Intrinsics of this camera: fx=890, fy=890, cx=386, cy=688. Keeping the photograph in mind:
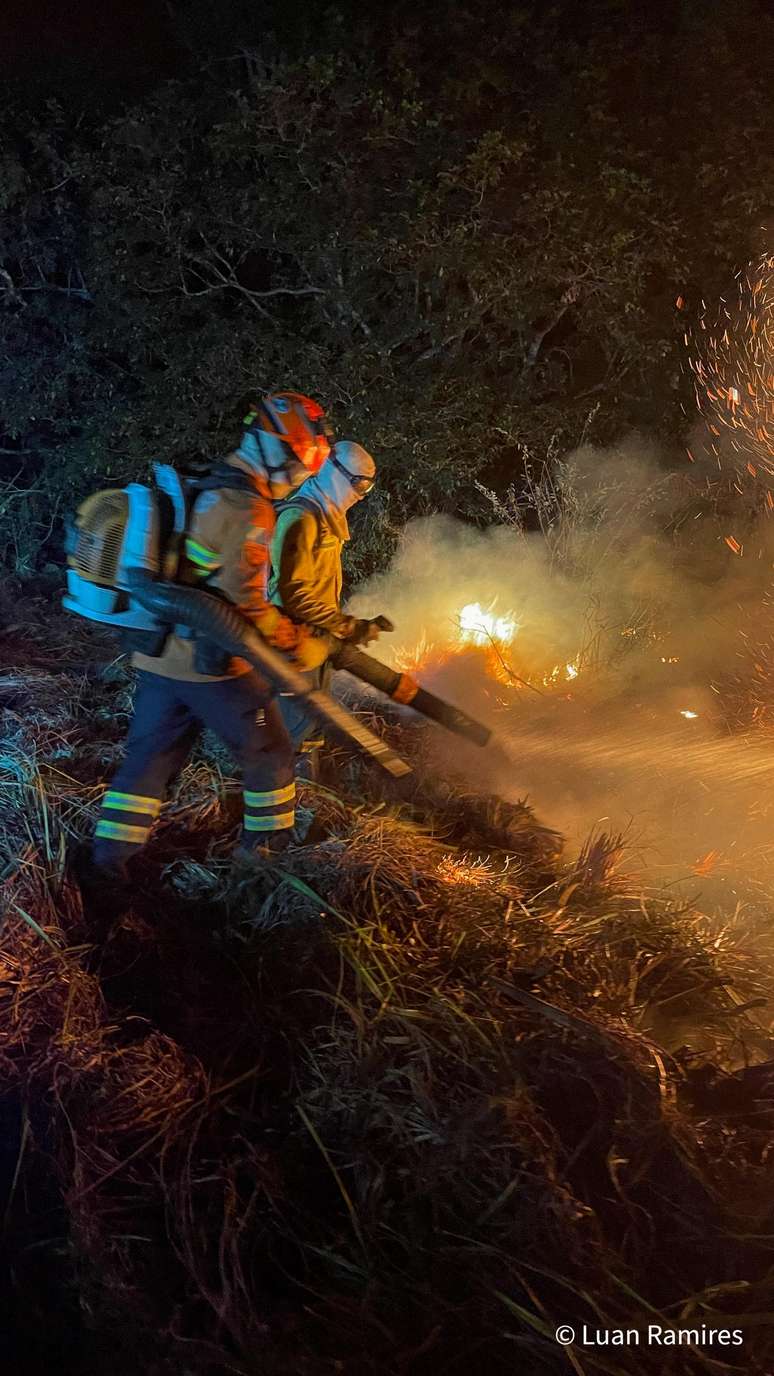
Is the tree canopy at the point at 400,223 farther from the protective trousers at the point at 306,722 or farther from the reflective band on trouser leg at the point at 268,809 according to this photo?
the reflective band on trouser leg at the point at 268,809

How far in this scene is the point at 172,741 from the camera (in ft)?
12.1

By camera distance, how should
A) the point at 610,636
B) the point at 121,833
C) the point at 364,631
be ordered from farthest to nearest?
the point at 610,636, the point at 364,631, the point at 121,833

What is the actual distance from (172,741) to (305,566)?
1.11 meters

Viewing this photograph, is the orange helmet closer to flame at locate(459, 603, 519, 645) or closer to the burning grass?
the burning grass

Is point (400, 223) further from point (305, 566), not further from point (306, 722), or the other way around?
point (306, 722)

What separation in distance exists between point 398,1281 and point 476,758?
340cm

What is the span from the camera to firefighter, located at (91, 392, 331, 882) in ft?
11.3

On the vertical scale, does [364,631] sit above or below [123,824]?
above

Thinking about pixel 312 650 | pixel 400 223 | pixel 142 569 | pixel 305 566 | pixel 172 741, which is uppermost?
pixel 400 223

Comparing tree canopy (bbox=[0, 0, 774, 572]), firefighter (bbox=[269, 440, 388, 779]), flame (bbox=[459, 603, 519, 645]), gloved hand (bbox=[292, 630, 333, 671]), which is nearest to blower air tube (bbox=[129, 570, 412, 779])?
gloved hand (bbox=[292, 630, 333, 671])

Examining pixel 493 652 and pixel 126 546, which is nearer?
pixel 126 546

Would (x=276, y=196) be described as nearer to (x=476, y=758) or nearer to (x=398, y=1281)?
(x=476, y=758)

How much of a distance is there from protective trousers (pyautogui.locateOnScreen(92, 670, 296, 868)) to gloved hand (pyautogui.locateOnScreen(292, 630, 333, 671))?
400 mm

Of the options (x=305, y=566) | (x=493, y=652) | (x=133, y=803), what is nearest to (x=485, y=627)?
(x=493, y=652)
